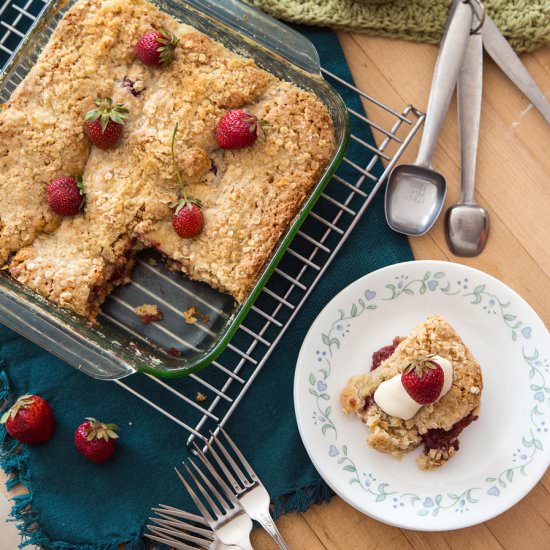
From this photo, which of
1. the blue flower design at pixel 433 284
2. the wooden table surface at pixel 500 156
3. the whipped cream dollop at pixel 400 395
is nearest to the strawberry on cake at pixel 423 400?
the whipped cream dollop at pixel 400 395

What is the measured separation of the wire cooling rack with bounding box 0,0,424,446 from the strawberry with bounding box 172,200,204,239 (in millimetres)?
334

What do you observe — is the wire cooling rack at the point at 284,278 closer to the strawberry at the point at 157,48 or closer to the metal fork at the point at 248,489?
the metal fork at the point at 248,489

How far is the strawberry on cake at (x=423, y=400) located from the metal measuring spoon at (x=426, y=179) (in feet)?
1.42

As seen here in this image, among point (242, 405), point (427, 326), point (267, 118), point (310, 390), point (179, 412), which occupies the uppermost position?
point (267, 118)

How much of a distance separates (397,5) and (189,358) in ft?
5.47

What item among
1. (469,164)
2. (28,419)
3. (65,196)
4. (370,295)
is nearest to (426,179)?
(469,164)

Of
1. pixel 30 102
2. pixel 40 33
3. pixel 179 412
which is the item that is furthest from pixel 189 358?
pixel 40 33

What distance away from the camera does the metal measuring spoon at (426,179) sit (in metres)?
2.52

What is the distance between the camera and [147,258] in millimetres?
2570

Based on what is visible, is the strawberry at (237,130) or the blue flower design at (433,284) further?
the blue flower design at (433,284)

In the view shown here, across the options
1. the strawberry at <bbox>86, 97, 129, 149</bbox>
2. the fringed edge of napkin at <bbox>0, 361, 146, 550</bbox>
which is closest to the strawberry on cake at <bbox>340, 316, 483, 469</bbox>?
the fringed edge of napkin at <bbox>0, 361, 146, 550</bbox>

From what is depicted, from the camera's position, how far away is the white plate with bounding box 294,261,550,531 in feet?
7.89

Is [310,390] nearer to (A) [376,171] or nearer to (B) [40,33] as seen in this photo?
(A) [376,171]

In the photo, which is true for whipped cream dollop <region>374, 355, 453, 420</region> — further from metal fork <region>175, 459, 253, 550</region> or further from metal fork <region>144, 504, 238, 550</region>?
metal fork <region>144, 504, 238, 550</region>
